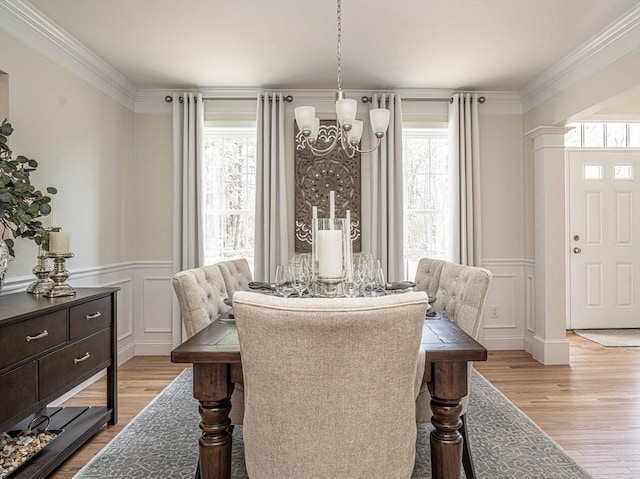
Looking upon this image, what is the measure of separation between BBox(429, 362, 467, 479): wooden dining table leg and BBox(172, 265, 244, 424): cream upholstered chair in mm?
796

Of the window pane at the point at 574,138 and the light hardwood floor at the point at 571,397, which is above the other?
the window pane at the point at 574,138

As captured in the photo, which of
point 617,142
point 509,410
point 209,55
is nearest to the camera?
point 509,410

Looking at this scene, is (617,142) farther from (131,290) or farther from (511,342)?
(131,290)

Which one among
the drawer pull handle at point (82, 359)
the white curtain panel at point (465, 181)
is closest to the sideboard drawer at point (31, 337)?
the drawer pull handle at point (82, 359)

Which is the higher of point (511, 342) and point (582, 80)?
point (582, 80)

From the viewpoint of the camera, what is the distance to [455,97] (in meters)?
4.20

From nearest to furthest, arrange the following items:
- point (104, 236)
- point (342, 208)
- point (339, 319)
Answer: point (339, 319) < point (104, 236) < point (342, 208)

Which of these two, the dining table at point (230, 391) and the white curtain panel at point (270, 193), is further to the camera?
the white curtain panel at point (270, 193)

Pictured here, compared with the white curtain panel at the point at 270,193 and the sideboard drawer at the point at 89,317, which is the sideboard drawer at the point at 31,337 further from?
the white curtain panel at the point at 270,193

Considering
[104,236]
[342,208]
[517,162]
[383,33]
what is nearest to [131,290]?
[104,236]

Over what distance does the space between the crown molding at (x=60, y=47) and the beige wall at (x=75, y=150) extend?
60mm

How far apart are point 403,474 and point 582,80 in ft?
11.6

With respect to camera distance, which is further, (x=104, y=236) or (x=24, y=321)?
(x=104, y=236)

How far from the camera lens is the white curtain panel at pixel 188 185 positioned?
4.09m
